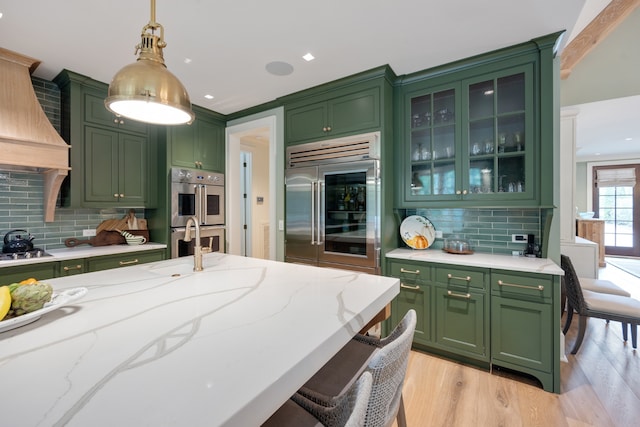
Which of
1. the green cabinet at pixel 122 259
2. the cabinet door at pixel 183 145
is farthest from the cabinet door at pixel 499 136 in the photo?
the green cabinet at pixel 122 259

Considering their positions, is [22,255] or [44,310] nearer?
[44,310]

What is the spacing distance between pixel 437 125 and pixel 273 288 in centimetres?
217

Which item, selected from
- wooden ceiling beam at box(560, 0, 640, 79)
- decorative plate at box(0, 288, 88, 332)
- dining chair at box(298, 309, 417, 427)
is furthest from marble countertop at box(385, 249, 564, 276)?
wooden ceiling beam at box(560, 0, 640, 79)

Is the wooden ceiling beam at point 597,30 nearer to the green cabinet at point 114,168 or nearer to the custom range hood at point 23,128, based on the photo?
the green cabinet at point 114,168

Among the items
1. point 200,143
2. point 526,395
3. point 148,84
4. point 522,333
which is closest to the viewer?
point 148,84

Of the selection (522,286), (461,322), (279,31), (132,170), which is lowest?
(461,322)

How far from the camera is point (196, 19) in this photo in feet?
6.24

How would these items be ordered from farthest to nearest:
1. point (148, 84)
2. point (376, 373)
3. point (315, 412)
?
point (148, 84) < point (315, 412) < point (376, 373)

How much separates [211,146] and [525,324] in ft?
12.2

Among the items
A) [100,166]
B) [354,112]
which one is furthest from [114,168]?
[354,112]

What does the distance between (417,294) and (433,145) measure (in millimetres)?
1364

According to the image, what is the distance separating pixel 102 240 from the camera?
3080mm

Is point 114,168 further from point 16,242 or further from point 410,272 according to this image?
point 410,272

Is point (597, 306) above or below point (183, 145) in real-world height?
below
